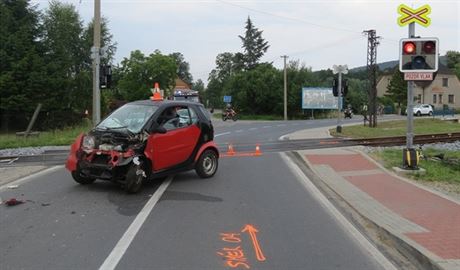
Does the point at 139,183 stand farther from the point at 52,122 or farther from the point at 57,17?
the point at 57,17

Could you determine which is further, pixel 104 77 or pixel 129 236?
pixel 104 77

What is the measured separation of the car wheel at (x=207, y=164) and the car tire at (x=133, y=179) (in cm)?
216

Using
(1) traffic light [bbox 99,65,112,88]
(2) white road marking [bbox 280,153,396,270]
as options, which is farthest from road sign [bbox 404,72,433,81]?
(1) traffic light [bbox 99,65,112,88]

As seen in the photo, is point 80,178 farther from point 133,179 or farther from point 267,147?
point 267,147

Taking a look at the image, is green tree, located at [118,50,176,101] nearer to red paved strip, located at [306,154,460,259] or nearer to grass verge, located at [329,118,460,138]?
grass verge, located at [329,118,460,138]

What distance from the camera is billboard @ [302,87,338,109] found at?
217 ft

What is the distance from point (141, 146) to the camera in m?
9.41

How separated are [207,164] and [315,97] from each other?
184ft

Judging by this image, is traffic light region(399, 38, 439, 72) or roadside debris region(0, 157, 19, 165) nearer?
traffic light region(399, 38, 439, 72)

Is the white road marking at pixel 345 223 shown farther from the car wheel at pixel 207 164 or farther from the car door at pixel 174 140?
the car door at pixel 174 140

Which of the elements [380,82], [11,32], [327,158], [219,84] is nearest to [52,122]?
[11,32]

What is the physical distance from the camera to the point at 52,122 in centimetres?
4309

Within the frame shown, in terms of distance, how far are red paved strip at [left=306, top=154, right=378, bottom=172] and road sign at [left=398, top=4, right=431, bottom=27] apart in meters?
3.77

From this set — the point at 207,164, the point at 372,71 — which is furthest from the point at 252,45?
the point at 207,164
